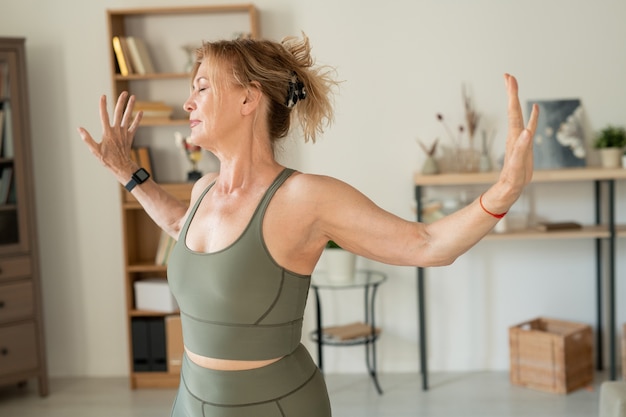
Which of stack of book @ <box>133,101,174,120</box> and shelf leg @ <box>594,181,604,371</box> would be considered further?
shelf leg @ <box>594,181,604,371</box>

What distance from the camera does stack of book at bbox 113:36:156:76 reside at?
4379 mm

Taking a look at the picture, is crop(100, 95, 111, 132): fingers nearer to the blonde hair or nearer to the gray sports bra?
the blonde hair

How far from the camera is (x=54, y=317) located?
16.0ft

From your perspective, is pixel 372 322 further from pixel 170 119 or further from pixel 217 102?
pixel 217 102

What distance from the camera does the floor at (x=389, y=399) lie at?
4031mm

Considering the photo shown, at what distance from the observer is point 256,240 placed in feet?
5.19

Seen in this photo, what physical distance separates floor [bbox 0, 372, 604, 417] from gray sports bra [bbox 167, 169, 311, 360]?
98.9 inches

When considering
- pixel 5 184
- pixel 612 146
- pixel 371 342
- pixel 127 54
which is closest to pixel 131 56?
pixel 127 54

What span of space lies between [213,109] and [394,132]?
9.89 ft

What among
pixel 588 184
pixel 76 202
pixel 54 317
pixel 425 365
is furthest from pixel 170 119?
pixel 588 184

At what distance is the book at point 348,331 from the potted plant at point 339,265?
0.94 ft

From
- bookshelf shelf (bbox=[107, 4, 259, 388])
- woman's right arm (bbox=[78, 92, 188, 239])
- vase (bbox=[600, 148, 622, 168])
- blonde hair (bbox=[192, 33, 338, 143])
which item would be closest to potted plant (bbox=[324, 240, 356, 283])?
bookshelf shelf (bbox=[107, 4, 259, 388])

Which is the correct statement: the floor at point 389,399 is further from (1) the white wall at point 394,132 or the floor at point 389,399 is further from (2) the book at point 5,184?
(2) the book at point 5,184

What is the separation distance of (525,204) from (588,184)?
35 cm
